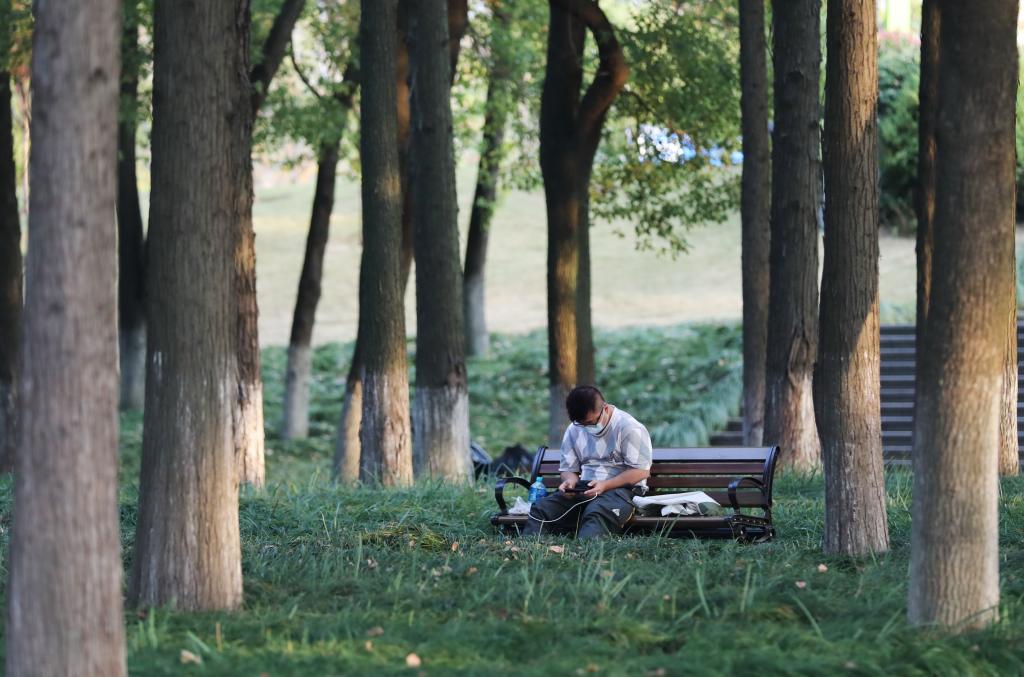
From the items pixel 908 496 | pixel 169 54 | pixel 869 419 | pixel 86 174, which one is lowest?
pixel 908 496

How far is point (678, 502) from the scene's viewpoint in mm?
9305

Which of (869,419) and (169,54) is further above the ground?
(169,54)

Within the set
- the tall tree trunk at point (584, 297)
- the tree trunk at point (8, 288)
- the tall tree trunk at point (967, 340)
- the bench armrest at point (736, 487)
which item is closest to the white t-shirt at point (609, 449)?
the bench armrest at point (736, 487)

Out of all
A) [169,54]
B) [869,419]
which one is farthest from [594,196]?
[169,54]

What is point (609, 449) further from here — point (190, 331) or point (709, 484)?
point (190, 331)

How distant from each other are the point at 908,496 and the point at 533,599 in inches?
212

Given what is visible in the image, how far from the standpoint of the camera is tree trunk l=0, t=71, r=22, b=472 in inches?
601

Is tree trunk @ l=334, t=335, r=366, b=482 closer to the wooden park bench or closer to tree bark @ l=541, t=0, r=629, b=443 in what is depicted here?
tree bark @ l=541, t=0, r=629, b=443

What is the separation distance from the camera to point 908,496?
1112 cm

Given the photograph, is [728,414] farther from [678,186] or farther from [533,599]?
[533,599]

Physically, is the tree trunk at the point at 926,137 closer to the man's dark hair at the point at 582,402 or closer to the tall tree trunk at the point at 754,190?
the man's dark hair at the point at 582,402

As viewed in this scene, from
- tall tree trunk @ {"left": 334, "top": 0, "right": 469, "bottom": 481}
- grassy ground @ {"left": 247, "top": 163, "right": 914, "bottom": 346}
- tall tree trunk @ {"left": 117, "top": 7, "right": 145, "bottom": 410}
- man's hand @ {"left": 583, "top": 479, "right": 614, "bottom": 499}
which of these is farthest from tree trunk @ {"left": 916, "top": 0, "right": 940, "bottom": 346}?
grassy ground @ {"left": 247, "top": 163, "right": 914, "bottom": 346}

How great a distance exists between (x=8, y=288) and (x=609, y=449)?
833 cm

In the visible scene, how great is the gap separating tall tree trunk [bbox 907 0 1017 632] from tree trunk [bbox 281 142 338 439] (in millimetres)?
14993
